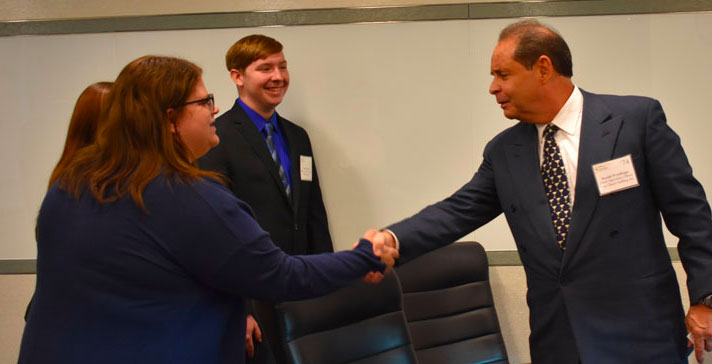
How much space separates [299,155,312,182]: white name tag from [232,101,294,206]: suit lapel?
20cm

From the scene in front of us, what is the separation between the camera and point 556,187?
2045 mm

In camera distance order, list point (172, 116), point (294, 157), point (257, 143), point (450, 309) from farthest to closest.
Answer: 1. point (294, 157)
2. point (257, 143)
3. point (450, 309)
4. point (172, 116)

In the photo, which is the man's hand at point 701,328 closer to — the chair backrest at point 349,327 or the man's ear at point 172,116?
the chair backrest at point 349,327

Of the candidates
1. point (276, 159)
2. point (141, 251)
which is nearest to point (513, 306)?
point (276, 159)

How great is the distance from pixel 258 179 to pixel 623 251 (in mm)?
1624

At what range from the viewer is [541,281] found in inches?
81.1

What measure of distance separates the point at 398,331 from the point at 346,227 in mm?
1316

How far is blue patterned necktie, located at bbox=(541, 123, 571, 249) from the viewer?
2012 millimetres

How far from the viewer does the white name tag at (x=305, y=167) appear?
321 centimetres

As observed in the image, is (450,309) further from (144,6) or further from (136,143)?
(144,6)

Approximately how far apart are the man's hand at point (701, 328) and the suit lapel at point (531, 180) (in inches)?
16.2

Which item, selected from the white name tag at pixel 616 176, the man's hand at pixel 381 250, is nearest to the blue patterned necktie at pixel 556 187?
the white name tag at pixel 616 176

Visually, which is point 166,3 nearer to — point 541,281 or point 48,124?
point 48,124

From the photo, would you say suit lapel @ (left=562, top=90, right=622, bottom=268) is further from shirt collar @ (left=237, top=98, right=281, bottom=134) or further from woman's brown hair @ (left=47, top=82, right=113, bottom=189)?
shirt collar @ (left=237, top=98, right=281, bottom=134)
